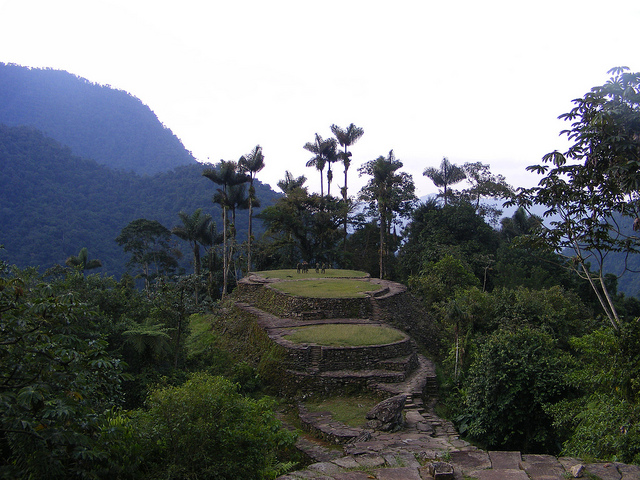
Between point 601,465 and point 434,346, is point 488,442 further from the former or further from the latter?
point 434,346

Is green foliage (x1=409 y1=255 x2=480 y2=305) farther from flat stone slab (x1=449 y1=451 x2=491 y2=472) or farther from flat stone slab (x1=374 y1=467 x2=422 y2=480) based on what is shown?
flat stone slab (x1=374 y1=467 x2=422 y2=480)

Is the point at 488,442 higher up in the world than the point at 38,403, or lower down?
lower down

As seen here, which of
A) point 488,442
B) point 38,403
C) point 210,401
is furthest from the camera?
point 488,442

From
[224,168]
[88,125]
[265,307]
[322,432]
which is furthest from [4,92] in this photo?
[322,432]

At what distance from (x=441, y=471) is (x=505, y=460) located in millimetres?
887

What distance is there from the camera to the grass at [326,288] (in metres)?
16.8

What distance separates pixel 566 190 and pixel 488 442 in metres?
5.96

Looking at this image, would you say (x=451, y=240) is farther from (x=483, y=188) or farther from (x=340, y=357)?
(x=340, y=357)

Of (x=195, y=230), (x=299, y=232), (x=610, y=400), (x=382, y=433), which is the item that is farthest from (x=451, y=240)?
(x=610, y=400)

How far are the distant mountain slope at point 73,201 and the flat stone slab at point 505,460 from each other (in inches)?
1407

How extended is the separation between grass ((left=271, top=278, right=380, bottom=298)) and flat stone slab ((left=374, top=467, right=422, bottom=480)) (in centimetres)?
1145

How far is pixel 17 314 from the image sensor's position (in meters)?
3.99

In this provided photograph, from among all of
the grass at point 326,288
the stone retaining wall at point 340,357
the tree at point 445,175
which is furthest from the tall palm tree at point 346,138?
the stone retaining wall at point 340,357

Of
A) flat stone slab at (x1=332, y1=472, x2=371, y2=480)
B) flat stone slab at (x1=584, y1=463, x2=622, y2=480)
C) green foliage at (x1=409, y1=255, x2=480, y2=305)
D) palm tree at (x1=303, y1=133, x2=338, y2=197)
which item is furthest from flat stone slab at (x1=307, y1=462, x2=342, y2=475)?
palm tree at (x1=303, y1=133, x2=338, y2=197)
